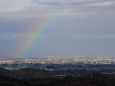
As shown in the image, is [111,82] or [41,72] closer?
[111,82]

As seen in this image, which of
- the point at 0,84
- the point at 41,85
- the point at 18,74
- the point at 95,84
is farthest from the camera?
the point at 18,74

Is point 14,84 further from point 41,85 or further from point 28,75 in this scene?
point 28,75

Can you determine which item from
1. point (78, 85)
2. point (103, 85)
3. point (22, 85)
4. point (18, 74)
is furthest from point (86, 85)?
point (18, 74)

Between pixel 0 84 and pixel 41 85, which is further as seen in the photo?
pixel 41 85

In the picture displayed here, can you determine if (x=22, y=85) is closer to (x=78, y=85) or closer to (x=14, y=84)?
(x=14, y=84)

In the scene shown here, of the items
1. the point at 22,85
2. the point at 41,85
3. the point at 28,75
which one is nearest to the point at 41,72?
the point at 28,75

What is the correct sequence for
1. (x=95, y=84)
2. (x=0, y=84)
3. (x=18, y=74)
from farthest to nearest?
(x=18, y=74) → (x=95, y=84) → (x=0, y=84)

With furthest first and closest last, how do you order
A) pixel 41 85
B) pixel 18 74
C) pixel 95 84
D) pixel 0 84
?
pixel 18 74, pixel 41 85, pixel 95 84, pixel 0 84

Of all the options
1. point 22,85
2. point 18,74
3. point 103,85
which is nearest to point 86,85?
point 103,85

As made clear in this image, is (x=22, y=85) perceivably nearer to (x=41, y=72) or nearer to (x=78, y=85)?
(x=78, y=85)
